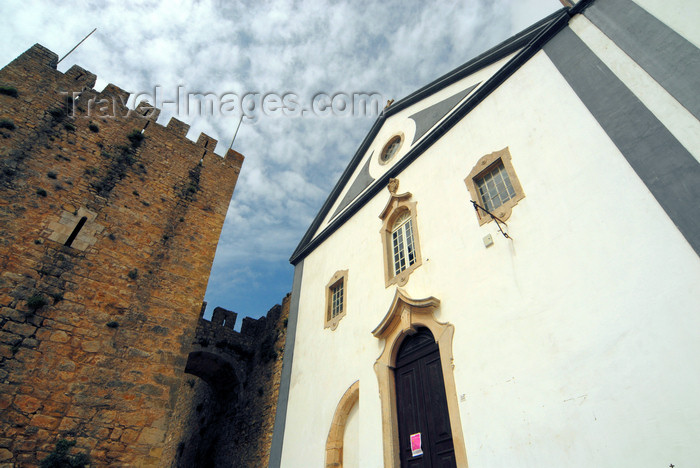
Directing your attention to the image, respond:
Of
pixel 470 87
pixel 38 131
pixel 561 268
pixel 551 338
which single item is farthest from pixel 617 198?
pixel 38 131

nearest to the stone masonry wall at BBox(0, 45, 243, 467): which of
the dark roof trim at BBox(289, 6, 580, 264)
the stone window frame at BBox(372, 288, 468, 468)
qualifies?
the dark roof trim at BBox(289, 6, 580, 264)

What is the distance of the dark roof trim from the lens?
23.8 ft

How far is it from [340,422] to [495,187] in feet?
18.2

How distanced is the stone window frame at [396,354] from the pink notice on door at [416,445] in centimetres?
34

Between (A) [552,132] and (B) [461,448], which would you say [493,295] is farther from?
(A) [552,132]

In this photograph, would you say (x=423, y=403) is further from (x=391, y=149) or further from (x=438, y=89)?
(x=438, y=89)

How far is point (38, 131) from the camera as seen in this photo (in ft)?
29.9

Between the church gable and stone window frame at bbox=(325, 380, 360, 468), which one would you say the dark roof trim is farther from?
stone window frame at bbox=(325, 380, 360, 468)

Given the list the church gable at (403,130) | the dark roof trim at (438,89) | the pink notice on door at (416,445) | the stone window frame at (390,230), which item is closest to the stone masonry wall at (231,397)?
the dark roof trim at (438,89)

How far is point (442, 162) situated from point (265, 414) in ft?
35.4

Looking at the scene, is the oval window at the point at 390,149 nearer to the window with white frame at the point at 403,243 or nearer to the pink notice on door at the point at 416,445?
the window with white frame at the point at 403,243

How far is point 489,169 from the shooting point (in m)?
6.98

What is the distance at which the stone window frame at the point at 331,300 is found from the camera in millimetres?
9234

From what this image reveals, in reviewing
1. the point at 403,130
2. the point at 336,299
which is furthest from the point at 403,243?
the point at 403,130
